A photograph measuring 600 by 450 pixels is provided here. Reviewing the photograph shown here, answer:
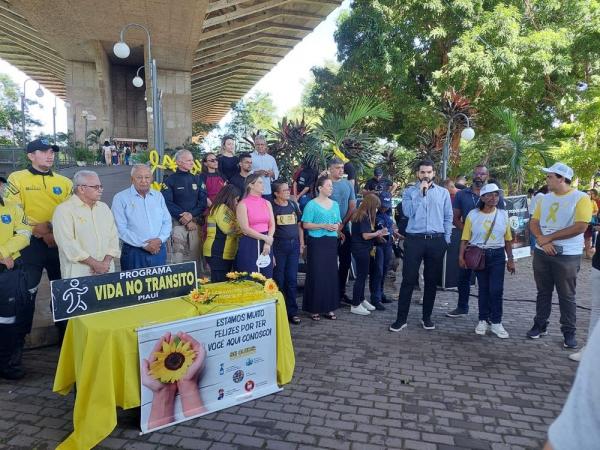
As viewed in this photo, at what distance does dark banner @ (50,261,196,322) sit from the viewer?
9.59ft

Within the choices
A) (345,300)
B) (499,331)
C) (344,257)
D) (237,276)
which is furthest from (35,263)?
(499,331)

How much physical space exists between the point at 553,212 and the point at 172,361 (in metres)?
4.09

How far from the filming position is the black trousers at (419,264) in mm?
5059

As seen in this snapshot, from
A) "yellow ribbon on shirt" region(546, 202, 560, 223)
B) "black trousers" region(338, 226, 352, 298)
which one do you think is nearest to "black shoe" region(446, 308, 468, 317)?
"black trousers" region(338, 226, 352, 298)

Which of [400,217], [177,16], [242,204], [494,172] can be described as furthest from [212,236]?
[177,16]

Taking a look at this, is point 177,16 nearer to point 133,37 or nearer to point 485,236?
point 133,37

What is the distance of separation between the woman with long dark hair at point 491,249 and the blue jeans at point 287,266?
2044 millimetres

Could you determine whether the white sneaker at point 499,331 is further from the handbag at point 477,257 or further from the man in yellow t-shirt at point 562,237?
the handbag at point 477,257

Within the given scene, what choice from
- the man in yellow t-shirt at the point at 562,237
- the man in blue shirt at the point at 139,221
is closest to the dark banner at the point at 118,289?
the man in blue shirt at the point at 139,221

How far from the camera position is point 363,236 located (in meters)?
5.80

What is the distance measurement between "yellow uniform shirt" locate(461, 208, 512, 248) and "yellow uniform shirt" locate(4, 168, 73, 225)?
4.55 meters

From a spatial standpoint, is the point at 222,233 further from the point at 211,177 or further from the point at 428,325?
the point at 428,325

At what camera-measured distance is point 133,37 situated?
75.8 feet

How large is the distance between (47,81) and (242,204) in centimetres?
4622
